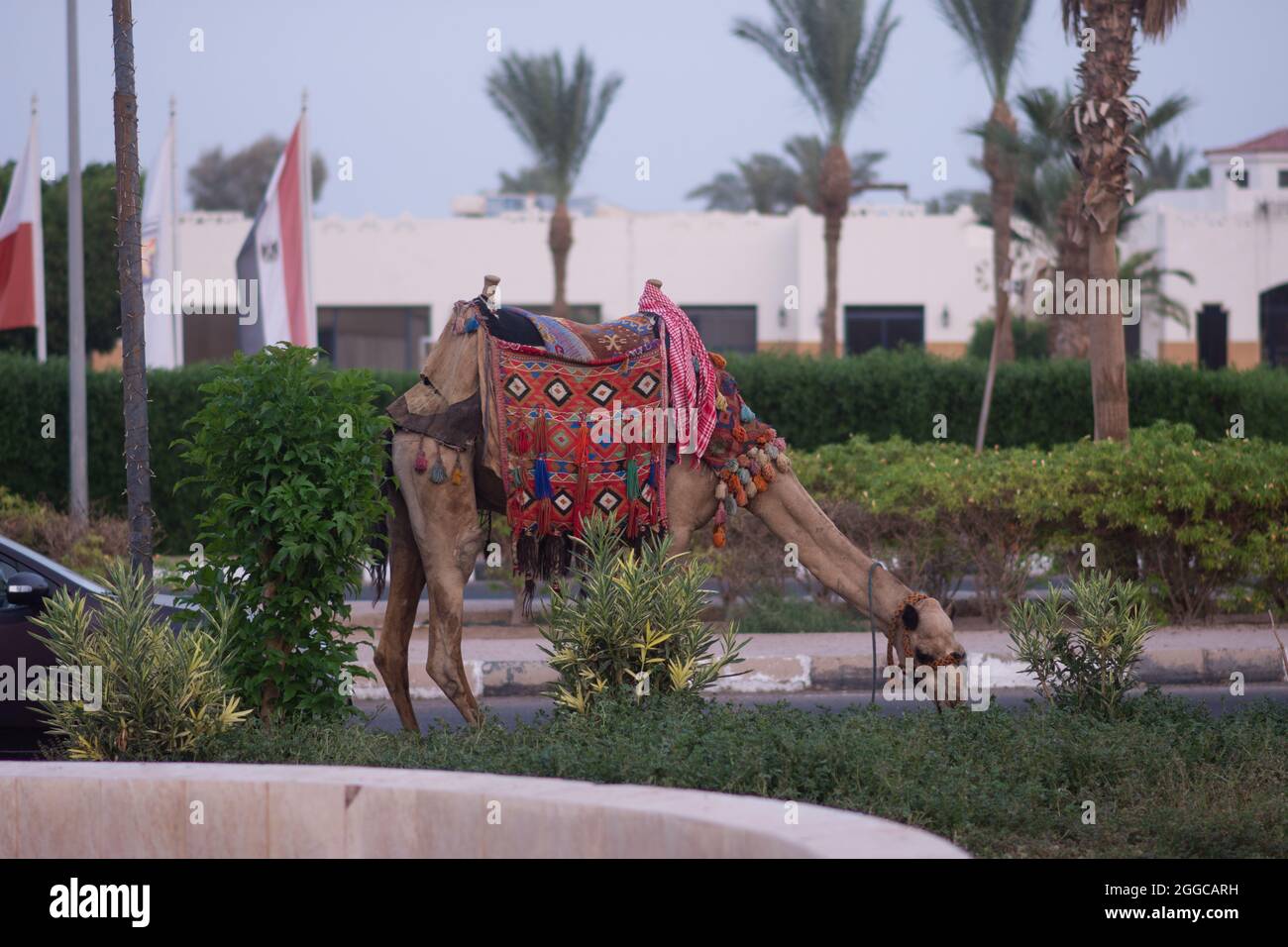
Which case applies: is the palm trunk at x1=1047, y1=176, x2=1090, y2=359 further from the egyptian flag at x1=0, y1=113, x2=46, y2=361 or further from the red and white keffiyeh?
the red and white keffiyeh

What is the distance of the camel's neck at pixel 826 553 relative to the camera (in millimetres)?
7629

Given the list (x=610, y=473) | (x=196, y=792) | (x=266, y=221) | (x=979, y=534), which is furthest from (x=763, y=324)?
(x=196, y=792)

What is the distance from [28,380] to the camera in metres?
19.4

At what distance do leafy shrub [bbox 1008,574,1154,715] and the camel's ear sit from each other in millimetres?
448

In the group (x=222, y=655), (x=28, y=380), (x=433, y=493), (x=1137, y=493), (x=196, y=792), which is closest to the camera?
(x=196, y=792)

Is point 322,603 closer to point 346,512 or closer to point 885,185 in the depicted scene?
point 346,512

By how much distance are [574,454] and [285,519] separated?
→ 1464 mm

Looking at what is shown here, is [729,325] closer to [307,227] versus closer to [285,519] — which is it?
[307,227]

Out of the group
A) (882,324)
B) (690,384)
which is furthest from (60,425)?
(882,324)

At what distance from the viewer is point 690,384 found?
7.80 meters

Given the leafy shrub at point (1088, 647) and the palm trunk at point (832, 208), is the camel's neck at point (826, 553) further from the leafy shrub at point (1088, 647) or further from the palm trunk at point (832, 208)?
the palm trunk at point (832, 208)

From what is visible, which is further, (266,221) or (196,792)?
(266,221)

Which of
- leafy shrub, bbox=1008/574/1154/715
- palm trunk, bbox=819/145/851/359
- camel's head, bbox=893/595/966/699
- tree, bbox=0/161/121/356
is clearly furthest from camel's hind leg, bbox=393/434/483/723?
tree, bbox=0/161/121/356
